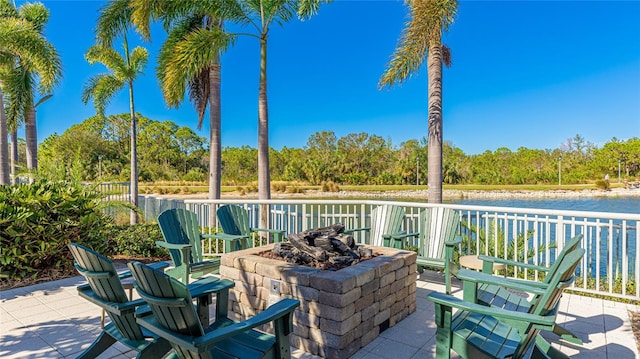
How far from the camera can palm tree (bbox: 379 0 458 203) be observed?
654 cm

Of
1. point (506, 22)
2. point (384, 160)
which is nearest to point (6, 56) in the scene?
point (506, 22)

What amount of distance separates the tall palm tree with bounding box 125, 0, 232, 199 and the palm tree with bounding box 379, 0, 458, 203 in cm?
375

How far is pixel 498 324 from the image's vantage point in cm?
223

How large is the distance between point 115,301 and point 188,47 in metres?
6.46

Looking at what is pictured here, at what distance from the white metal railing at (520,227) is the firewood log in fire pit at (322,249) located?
1.77m

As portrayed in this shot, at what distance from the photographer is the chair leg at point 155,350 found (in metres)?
1.94

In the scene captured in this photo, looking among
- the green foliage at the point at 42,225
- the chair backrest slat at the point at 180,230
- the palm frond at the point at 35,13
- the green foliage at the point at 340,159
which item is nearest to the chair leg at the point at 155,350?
the chair backrest slat at the point at 180,230

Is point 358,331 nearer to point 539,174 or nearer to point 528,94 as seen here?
point 528,94

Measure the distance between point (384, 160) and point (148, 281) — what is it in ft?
134

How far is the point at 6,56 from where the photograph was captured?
902 centimetres

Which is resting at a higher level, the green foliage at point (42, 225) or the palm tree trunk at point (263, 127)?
the palm tree trunk at point (263, 127)

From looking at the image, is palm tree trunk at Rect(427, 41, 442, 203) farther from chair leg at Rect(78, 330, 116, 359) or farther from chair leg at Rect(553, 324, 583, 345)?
chair leg at Rect(78, 330, 116, 359)

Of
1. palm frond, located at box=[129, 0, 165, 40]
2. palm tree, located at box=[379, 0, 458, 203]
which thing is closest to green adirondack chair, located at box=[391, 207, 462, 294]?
palm tree, located at box=[379, 0, 458, 203]

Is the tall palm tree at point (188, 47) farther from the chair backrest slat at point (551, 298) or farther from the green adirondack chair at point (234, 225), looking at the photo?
the chair backrest slat at point (551, 298)
